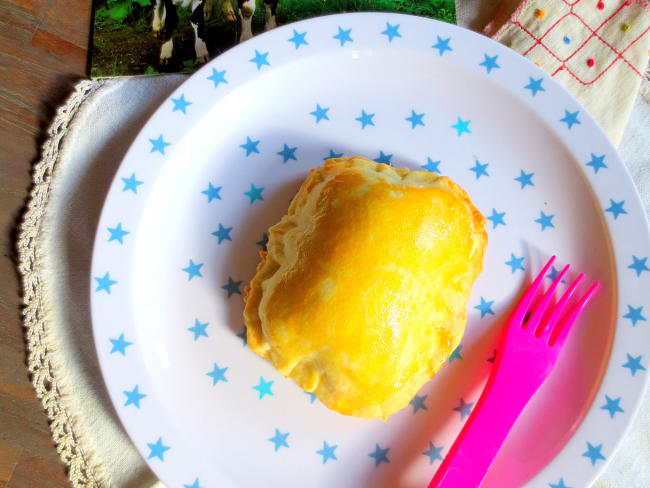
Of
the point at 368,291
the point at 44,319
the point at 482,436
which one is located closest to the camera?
the point at 368,291

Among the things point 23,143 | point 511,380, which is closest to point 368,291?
point 511,380

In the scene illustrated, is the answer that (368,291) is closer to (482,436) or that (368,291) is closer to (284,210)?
(284,210)

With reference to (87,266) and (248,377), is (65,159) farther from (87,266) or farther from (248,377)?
(248,377)

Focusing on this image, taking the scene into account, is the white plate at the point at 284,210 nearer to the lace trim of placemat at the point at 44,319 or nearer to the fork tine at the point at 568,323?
the fork tine at the point at 568,323

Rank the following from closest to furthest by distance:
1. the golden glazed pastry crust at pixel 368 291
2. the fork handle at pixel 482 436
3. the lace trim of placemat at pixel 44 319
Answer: the golden glazed pastry crust at pixel 368 291
the fork handle at pixel 482 436
the lace trim of placemat at pixel 44 319

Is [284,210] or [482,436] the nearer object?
[482,436]

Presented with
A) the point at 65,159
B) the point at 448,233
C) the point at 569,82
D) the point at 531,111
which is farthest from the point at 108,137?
the point at 569,82

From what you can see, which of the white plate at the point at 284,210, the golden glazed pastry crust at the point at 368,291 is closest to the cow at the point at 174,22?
the white plate at the point at 284,210
